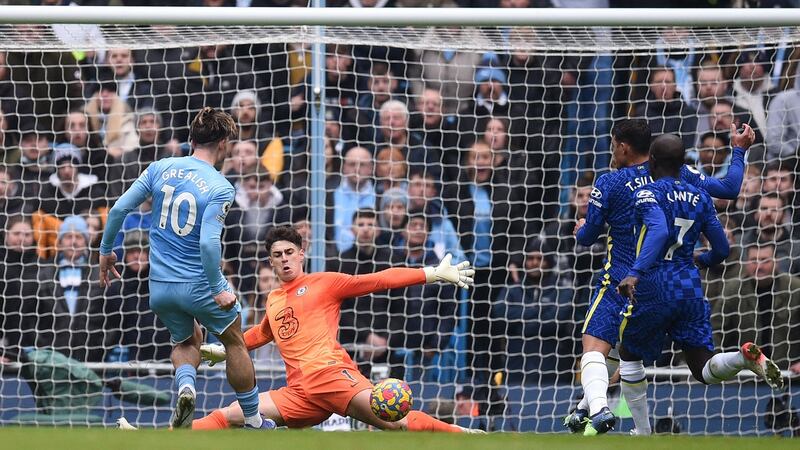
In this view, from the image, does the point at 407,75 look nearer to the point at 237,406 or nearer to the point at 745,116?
the point at 745,116

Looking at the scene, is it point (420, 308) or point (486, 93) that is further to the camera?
point (486, 93)

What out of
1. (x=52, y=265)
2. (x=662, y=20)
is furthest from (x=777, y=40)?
(x=52, y=265)

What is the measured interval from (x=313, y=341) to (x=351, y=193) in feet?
8.10

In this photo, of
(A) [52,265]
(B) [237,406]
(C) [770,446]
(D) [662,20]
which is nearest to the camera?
(C) [770,446]

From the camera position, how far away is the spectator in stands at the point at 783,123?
9.66m

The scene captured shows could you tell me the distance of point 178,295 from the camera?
23.0 ft

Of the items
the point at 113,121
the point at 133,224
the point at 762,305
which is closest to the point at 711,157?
the point at 762,305

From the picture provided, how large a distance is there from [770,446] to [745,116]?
5.18 m

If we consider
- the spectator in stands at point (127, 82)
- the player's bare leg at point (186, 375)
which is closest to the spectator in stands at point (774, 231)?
the player's bare leg at point (186, 375)

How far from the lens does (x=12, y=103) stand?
10312mm

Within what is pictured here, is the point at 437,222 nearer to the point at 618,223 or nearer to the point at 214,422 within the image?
the point at 618,223

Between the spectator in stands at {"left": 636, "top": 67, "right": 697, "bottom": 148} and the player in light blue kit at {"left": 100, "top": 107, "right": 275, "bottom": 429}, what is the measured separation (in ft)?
13.4

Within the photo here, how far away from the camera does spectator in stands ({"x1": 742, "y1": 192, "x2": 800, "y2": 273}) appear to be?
948cm

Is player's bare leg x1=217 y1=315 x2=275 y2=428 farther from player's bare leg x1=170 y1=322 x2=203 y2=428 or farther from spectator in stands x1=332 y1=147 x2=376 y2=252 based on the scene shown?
spectator in stands x1=332 y1=147 x2=376 y2=252
